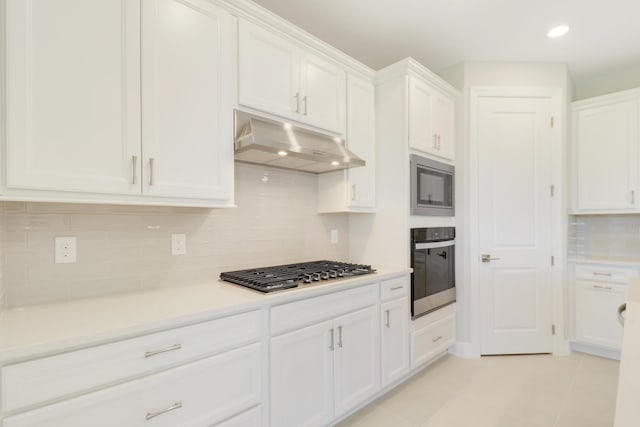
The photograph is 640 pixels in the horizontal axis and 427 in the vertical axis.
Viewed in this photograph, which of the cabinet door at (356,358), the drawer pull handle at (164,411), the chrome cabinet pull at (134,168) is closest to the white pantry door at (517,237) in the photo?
the cabinet door at (356,358)

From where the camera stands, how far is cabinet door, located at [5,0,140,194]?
1206 millimetres

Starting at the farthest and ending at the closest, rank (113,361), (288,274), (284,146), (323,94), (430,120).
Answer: (430,120), (323,94), (288,274), (284,146), (113,361)

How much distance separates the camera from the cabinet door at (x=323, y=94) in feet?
7.23

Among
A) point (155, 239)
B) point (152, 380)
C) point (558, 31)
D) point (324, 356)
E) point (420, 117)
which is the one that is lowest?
point (324, 356)

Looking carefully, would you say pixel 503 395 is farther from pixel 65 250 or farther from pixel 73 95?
pixel 73 95

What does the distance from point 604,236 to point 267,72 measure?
3870mm

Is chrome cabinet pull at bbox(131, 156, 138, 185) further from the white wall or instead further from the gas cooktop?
the white wall

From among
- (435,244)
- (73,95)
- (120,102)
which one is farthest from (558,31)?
(73,95)

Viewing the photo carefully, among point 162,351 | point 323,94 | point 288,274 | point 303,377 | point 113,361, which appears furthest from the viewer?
point 323,94

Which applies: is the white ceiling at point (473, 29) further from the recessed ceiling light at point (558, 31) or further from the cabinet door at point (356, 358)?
the cabinet door at point (356, 358)

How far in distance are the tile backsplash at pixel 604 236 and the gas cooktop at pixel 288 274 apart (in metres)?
2.67

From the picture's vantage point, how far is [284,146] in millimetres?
1893

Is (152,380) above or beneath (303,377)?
above

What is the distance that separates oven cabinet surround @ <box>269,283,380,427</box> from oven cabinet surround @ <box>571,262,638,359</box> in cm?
234
